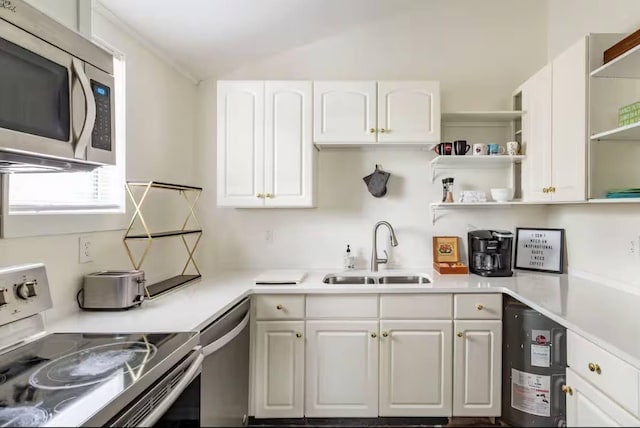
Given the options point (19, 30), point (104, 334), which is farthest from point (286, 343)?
point (19, 30)

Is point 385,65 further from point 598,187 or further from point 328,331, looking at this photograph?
point 328,331

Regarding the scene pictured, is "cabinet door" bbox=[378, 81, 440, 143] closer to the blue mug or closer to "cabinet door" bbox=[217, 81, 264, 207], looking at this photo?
the blue mug

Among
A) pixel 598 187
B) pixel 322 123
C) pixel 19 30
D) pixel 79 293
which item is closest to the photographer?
pixel 19 30

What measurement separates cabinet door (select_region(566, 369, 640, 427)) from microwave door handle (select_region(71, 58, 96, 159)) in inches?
75.7

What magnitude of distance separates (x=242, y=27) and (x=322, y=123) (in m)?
0.77

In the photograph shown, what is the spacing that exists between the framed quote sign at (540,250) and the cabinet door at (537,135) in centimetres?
32

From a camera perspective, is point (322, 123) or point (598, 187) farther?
point (322, 123)

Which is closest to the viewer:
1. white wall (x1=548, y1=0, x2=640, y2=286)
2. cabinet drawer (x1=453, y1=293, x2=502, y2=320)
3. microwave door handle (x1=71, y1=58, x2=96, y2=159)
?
microwave door handle (x1=71, y1=58, x2=96, y2=159)

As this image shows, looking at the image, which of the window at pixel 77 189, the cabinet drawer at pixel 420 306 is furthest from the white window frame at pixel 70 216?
the cabinet drawer at pixel 420 306

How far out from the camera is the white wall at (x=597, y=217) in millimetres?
1913

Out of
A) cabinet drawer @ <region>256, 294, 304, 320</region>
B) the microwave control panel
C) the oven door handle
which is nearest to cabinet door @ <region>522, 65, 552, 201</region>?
cabinet drawer @ <region>256, 294, 304, 320</region>

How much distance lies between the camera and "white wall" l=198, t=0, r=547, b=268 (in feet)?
8.92

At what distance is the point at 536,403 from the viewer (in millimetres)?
1952

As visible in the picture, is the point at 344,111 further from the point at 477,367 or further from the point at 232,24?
the point at 477,367
